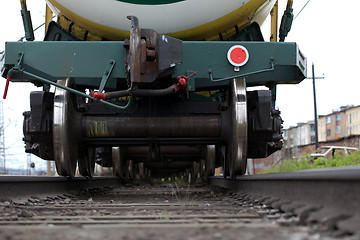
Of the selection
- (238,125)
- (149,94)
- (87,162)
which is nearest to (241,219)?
(238,125)

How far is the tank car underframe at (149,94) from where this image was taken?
3598 millimetres

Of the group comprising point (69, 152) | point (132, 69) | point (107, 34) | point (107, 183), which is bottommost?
point (107, 183)

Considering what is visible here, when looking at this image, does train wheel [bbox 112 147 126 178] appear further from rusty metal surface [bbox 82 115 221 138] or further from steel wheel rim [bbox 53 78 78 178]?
steel wheel rim [bbox 53 78 78 178]

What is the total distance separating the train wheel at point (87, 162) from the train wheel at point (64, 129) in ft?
2.26

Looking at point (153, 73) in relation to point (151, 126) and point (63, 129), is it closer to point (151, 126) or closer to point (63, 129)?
point (151, 126)

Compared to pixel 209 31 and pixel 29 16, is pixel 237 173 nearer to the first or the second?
pixel 209 31

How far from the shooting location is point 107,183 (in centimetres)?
660

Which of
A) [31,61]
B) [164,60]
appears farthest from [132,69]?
[31,61]

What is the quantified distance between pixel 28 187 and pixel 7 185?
0.35 m

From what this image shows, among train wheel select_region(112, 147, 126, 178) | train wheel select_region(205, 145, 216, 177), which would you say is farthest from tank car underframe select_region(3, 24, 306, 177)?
train wheel select_region(112, 147, 126, 178)

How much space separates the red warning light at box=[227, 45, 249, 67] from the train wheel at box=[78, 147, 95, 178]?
1.85 meters

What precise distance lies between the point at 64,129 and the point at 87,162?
3.81 feet

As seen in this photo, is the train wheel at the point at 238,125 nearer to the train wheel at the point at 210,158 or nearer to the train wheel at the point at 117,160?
the train wheel at the point at 210,158

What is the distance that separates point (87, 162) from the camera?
4.82m
